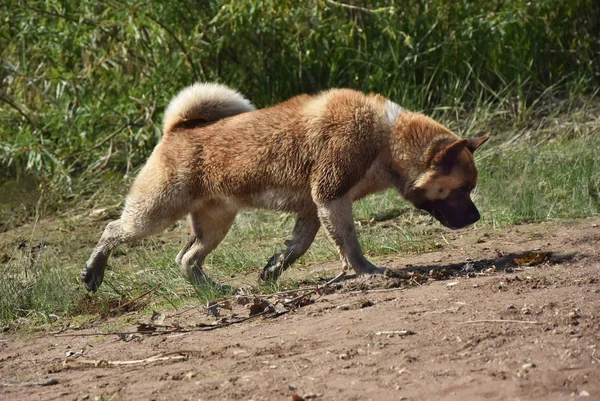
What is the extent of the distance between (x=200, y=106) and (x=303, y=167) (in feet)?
3.36

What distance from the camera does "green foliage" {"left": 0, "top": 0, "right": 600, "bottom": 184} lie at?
1001 cm

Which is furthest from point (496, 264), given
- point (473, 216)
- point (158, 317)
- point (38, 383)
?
point (38, 383)

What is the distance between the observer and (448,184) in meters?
6.73

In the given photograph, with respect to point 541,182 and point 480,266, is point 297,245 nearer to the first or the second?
point 480,266

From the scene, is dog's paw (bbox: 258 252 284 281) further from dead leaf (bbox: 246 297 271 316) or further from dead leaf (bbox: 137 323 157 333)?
dead leaf (bbox: 137 323 157 333)

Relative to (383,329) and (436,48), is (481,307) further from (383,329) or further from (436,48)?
(436,48)

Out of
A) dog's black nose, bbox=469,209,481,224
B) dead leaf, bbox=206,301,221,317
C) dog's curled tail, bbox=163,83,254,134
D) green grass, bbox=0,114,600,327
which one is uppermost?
dog's curled tail, bbox=163,83,254,134

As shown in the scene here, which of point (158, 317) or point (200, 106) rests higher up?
point (200, 106)

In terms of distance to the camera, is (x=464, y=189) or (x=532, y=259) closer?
(x=532, y=259)

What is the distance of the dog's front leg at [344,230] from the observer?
21.6 ft

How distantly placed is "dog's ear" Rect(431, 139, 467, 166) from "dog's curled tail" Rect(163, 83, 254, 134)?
1.66 m

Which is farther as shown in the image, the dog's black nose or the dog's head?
the dog's black nose

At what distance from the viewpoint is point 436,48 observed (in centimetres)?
1056

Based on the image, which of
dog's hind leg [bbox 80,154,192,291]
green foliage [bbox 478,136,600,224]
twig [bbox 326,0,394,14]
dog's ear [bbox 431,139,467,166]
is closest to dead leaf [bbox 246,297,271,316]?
dog's hind leg [bbox 80,154,192,291]
